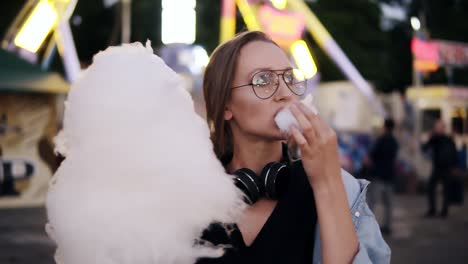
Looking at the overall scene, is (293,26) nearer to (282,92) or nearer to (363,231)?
(282,92)

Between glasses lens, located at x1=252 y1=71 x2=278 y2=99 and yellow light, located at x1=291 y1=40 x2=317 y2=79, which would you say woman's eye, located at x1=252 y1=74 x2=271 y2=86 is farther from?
yellow light, located at x1=291 y1=40 x2=317 y2=79

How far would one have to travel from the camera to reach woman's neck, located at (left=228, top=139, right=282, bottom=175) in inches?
73.5

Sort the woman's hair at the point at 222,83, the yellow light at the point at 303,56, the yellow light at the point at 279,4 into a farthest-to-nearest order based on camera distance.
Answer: the yellow light at the point at 303,56, the yellow light at the point at 279,4, the woman's hair at the point at 222,83

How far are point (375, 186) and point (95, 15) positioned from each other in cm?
2087

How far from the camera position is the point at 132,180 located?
4.53ft

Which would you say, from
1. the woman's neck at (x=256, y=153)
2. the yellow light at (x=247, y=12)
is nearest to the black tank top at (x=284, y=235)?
the woman's neck at (x=256, y=153)

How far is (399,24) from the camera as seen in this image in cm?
3444

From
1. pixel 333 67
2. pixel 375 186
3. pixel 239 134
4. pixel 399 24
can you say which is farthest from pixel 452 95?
pixel 239 134

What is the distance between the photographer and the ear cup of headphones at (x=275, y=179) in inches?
68.4

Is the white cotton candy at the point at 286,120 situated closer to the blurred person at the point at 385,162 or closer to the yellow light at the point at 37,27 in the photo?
the blurred person at the point at 385,162

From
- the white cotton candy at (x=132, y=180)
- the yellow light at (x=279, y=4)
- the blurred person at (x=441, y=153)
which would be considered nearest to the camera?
the white cotton candy at (x=132, y=180)

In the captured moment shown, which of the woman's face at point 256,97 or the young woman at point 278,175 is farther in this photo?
the woman's face at point 256,97

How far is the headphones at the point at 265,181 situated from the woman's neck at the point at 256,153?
0.25ft

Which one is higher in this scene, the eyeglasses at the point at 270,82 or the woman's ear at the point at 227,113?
the eyeglasses at the point at 270,82
